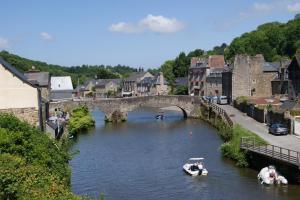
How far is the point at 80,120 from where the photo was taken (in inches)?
2886

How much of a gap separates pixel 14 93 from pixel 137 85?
123 m

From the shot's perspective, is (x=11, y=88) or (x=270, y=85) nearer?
(x=11, y=88)

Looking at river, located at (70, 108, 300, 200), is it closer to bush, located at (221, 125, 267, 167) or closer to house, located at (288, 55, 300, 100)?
bush, located at (221, 125, 267, 167)

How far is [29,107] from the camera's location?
34.2 meters

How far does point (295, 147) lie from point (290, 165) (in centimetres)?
662

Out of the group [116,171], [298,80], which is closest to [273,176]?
[116,171]

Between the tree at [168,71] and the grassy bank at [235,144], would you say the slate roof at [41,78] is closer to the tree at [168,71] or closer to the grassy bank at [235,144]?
the grassy bank at [235,144]

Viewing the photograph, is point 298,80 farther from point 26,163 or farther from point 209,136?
point 26,163

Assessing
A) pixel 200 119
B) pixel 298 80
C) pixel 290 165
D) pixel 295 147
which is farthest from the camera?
pixel 200 119

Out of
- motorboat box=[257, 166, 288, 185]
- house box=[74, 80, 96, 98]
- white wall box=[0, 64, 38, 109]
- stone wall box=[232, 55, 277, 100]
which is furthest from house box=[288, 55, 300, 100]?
house box=[74, 80, 96, 98]

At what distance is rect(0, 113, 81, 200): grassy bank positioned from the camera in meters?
18.7

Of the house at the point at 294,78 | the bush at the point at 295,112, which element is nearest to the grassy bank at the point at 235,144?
the bush at the point at 295,112

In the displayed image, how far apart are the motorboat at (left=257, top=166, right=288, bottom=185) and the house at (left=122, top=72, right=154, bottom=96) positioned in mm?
114132

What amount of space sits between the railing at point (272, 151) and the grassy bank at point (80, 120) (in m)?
31.5
